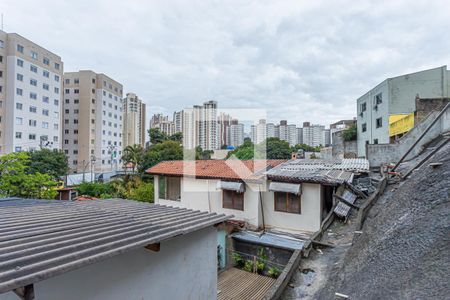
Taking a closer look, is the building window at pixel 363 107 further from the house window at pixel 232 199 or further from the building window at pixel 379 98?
the house window at pixel 232 199

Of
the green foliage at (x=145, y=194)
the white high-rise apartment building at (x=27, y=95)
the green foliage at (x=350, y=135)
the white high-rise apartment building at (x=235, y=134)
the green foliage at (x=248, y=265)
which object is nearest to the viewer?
the green foliage at (x=248, y=265)

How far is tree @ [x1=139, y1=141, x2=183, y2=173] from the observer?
2350 centimetres

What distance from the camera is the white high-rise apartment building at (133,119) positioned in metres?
63.3

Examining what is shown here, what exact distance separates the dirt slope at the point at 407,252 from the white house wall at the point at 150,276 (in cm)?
212

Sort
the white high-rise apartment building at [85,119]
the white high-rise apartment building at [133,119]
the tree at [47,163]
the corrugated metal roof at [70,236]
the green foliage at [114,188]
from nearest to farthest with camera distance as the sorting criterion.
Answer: the corrugated metal roof at [70,236] → the green foliage at [114,188] → the tree at [47,163] → the white high-rise apartment building at [85,119] → the white high-rise apartment building at [133,119]

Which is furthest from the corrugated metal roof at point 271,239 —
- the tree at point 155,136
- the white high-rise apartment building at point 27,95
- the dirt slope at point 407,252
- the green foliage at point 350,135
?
the white high-rise apartment building at point 27,95

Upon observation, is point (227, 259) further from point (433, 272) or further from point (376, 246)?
point (433, 272)

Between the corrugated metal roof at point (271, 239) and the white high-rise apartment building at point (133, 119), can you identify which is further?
the white high-rise apartment building at point (133, 119)

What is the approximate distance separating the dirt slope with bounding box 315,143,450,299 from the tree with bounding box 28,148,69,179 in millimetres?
27078

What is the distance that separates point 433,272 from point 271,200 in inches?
277

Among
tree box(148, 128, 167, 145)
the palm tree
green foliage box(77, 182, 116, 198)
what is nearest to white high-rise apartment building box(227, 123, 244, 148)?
tree box(148, 128, 167, 145)

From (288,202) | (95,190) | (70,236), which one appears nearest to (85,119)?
(95,190)

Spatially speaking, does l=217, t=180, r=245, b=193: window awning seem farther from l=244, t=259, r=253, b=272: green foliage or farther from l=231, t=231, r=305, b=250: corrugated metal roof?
l=244, t=259, r=253, b=272: green foliage

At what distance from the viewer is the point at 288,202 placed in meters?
9.25
